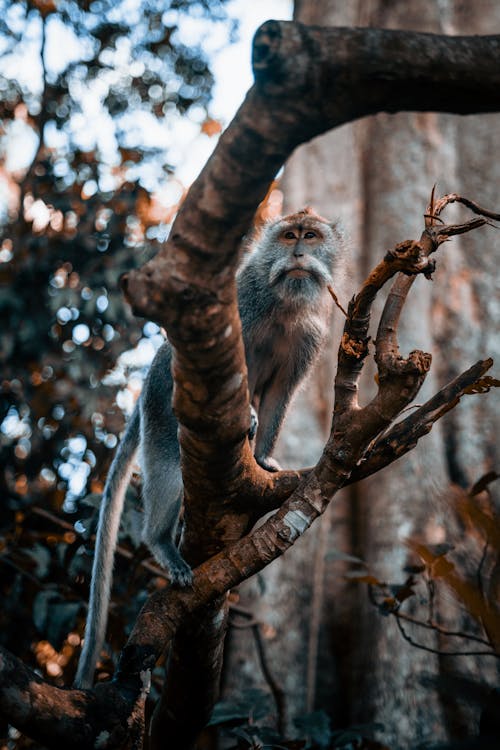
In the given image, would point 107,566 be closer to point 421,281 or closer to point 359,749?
point 359,749

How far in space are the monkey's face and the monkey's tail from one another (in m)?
1.00

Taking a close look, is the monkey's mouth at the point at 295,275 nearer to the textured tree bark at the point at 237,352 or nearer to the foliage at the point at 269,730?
the textured tree bark at the point at 237,352

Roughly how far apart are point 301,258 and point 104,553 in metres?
1.75

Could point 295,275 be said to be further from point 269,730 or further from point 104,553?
point 269,730

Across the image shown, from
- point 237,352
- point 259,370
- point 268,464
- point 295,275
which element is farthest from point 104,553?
point 295,275

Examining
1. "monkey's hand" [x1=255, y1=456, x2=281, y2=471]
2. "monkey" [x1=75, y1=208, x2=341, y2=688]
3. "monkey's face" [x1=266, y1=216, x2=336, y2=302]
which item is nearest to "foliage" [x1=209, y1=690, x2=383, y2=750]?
"monkey" [x1=75, y1=208, x2=341, y2=688]

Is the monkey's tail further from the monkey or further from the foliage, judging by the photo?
the foliage

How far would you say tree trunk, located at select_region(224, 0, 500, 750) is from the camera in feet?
13.9

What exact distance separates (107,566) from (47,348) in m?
2.28

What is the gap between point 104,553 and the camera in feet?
10.2

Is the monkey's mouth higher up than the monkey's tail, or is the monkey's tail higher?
the monkey's mouth

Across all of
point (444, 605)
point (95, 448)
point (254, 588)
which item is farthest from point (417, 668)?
point (95, 448)

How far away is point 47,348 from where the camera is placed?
4.95 meters

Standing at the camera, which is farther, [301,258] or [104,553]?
[301,258]
